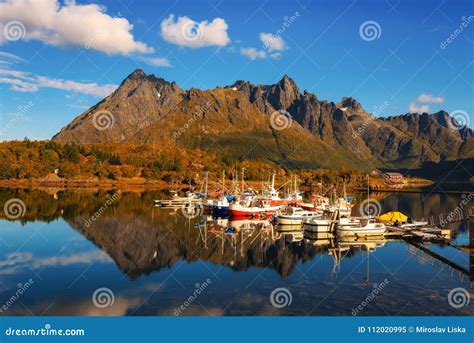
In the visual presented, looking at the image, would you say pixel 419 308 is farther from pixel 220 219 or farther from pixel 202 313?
pixel 220 219

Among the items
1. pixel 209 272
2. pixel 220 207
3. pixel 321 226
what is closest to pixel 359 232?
pixel 321 226

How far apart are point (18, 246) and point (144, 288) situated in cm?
2227

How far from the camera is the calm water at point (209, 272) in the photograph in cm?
2984

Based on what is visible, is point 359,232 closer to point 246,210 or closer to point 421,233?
point 421,233

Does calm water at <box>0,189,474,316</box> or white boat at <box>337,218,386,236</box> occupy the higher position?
white boat at <box>337,218,386,236</box>

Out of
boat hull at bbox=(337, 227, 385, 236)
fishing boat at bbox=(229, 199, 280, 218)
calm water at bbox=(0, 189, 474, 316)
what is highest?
fishing boat at bbox=(229, 199, 280, 218)

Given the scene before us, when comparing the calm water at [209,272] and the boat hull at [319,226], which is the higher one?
the boat hull at [319,226]

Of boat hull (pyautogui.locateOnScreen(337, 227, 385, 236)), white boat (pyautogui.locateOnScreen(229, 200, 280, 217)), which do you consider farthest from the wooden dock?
white boat (pyautogui.locateOnScreen(229, 200, 280, 217))

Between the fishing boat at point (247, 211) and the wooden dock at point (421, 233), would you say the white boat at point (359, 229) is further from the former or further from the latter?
the fishing boat at point (247, 211)

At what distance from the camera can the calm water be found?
97.9 ft

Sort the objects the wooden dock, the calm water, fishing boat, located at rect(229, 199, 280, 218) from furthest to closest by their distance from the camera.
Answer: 1. fishing boat, located at rect(229, 199, 280, 218)
2. the wooden dock
3. the calm water

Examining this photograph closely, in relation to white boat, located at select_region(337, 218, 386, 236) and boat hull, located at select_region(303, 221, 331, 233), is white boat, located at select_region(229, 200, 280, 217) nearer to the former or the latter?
boat hull, located at select_region(303, 221, 331, 233)

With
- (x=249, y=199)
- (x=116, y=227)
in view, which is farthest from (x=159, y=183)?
(x=116, y=227)

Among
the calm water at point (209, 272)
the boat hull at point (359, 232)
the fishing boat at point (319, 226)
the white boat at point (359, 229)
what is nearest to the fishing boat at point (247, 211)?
the calm water at point (209, 272)
